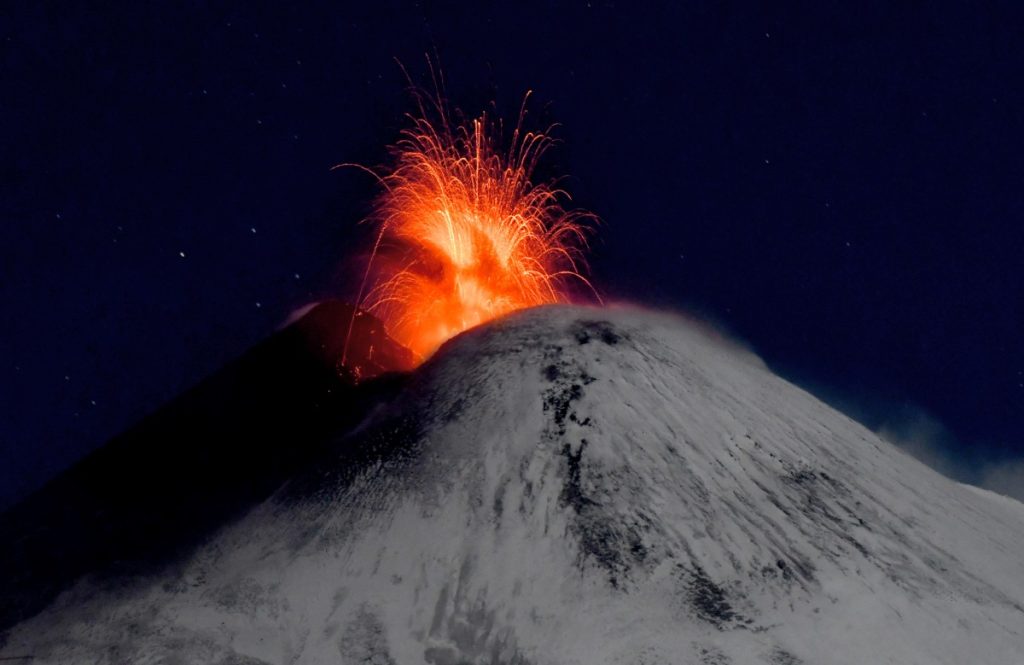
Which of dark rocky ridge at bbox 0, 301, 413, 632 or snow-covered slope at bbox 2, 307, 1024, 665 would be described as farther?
dark rocky ridge at bbox 0, 301, 413, 632

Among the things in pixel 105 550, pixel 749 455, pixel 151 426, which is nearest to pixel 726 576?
pixel 749 455

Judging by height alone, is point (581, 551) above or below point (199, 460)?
above

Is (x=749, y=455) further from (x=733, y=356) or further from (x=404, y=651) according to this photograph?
(x=404, y=651)

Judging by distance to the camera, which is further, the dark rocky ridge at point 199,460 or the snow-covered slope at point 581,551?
the dark rocky ridge at point 199,460

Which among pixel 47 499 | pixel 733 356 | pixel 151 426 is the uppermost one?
pixel 733 356

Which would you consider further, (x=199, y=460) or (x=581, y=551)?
(x=199, y=460)

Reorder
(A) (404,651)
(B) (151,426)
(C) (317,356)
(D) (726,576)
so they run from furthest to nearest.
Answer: (C) (317,356) < (B) (151,426) < (D) (726,576) < (A) (404,651)

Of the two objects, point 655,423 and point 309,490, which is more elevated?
point 655,423

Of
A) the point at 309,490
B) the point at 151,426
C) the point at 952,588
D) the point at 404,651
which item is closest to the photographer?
the point at 404,651
